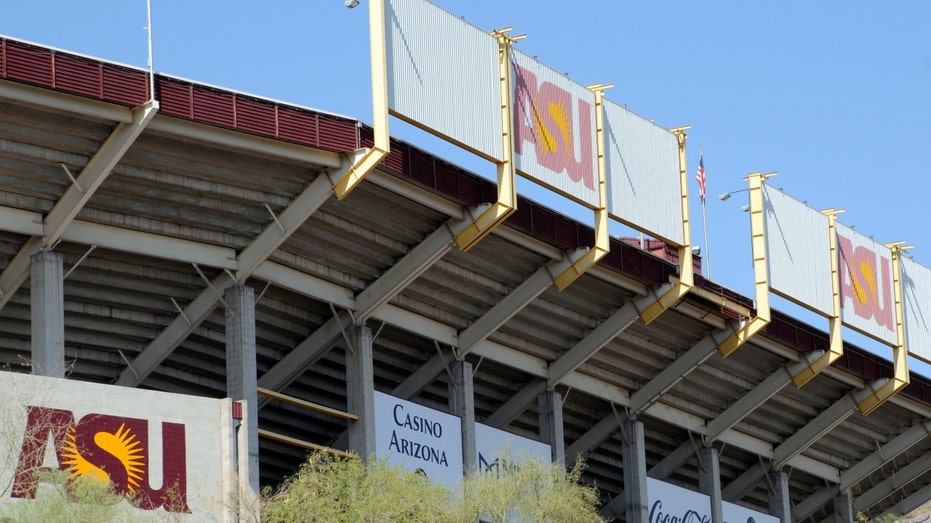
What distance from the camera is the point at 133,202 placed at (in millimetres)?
46500

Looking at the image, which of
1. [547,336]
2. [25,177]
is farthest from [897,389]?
[25,177]

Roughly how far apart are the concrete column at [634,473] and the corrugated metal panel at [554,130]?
14608 mm

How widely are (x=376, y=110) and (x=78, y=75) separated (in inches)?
341

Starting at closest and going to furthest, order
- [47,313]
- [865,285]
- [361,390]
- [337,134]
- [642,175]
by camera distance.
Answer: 1. [47,313]
2. [337,134]
3. [361,390]
4. [642,175]
5. [865,285]

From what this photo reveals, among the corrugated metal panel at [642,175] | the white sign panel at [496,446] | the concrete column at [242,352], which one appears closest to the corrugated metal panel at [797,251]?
the corrugated metal panel at [642,175]

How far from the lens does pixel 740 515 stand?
72250mm

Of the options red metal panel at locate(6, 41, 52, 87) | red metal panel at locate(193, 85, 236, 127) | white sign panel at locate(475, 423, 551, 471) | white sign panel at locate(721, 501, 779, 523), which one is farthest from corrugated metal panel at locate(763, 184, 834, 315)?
red metal panel at locate(6, 41, 52, 87)

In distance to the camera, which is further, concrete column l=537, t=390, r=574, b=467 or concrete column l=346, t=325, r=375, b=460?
concrete column l=537, t=390, r=574, b=467

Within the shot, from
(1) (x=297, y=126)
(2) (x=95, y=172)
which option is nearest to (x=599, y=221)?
(1) (x=297, y=126)

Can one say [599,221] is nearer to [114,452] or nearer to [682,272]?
[682,272]

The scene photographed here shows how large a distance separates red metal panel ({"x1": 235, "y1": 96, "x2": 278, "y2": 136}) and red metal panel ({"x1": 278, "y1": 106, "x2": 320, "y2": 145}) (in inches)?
11.3

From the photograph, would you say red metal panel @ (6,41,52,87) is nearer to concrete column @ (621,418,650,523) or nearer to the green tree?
the green tree

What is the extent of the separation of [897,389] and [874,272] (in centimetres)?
493

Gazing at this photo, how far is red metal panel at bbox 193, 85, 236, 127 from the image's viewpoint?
4416cm
